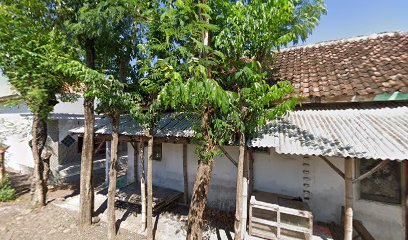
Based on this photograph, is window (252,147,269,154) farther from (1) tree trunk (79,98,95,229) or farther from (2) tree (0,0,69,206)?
(2) tree (0,0,69,206)

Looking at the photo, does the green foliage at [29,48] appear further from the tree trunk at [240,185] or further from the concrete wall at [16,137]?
the concrete wall at [16,137]

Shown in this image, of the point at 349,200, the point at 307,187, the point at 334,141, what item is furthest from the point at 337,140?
the point at 307,187

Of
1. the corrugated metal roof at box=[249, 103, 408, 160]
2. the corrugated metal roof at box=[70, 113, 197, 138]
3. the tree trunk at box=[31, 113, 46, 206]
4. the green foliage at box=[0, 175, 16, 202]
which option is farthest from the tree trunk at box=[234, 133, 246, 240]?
the green foliage at box=[0, 175, 16, 202]

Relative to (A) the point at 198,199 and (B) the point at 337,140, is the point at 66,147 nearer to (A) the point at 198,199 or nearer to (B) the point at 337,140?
(A) the point at 198,199

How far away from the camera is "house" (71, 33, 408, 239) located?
464cm

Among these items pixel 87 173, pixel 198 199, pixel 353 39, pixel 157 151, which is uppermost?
pixel 353 39

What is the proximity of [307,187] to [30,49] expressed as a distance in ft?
30.4

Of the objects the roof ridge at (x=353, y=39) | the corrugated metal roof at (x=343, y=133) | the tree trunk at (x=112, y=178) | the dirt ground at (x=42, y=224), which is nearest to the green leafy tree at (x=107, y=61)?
the tree trunk at (x=112, y=178)

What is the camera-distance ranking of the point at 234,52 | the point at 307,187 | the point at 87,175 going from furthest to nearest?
1. the point at 87,175
2. the point at 307,187
3. the point at 234,52

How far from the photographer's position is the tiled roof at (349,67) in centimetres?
579

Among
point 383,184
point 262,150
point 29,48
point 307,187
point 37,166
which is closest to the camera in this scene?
point 383,184

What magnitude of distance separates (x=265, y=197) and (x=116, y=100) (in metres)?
5.06

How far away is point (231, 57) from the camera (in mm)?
4617

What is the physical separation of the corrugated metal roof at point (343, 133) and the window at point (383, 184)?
1.47 metres
